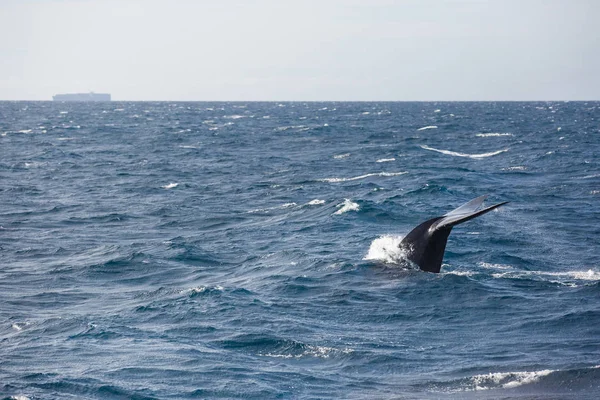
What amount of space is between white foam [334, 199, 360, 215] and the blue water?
0.57ft

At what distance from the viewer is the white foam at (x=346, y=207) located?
1473 inches

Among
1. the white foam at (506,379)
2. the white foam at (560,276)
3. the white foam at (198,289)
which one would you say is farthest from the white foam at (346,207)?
the white foam at (506,379)

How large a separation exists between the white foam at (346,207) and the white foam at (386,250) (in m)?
7.04

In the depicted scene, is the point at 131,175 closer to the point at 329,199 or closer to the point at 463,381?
the point at 329,199

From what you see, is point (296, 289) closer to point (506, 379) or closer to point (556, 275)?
point (556, 275)

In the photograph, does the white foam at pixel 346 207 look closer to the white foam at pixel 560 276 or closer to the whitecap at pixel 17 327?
the white foam at pixel 560 276

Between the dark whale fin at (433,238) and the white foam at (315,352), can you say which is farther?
the dark whale fin at (433,238)

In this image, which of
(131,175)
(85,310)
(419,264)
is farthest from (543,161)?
(85,310)

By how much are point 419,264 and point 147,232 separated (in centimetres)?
1429

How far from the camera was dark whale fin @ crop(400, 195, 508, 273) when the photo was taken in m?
21.5

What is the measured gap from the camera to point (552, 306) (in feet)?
68.5

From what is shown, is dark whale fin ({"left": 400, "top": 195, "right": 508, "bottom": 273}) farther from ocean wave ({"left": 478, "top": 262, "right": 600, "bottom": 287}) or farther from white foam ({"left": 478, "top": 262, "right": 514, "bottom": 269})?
white foam ({"left": 478, "top": 262, "right": 514, "bottom": 269})

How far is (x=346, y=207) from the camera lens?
125 ft

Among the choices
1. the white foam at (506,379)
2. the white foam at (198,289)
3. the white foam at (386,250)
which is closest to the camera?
the white foam at (506,379)
